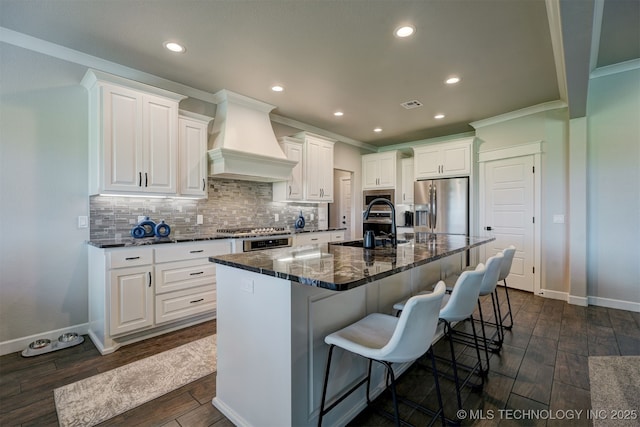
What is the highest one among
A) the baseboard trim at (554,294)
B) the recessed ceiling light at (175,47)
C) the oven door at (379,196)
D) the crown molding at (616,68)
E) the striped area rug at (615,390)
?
the crown molding at (616,68)

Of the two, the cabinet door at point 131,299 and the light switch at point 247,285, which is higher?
the light switch at point 247,285

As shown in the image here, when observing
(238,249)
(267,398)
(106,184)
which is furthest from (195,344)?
(106,184)

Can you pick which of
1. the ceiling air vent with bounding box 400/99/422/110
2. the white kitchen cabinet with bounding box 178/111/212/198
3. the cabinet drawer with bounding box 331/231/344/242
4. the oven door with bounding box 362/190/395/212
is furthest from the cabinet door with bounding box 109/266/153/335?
the oven door with bounding box 362/190/395/212

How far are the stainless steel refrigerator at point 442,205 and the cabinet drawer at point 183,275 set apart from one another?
3751 mm

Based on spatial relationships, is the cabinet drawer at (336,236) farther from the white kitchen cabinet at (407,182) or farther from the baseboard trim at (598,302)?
the baseboard trim at (598,302)

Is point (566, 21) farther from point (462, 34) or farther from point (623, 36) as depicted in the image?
point (623, 36)

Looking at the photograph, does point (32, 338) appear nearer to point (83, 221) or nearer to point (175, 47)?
point (83, 221)

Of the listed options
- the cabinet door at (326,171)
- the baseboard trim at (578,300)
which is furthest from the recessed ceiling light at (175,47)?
the baseboard trim at (578,300)

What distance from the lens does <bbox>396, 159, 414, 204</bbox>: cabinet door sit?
5.75m

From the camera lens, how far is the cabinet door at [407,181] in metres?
5.75

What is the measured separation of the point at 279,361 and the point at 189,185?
257 centimetres

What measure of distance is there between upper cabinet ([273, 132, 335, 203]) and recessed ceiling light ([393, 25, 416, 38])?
2.33 meters

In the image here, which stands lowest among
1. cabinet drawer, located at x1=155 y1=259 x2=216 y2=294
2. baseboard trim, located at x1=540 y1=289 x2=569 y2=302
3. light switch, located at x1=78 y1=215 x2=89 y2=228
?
baseboard trim, located at x1=540 y1=289 x2=569 y2=302

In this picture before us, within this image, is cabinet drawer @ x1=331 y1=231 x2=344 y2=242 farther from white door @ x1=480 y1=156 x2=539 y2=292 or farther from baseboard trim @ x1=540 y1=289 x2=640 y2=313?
baseboard trim @ x1=540 y1=289 x2=640 y2=313
